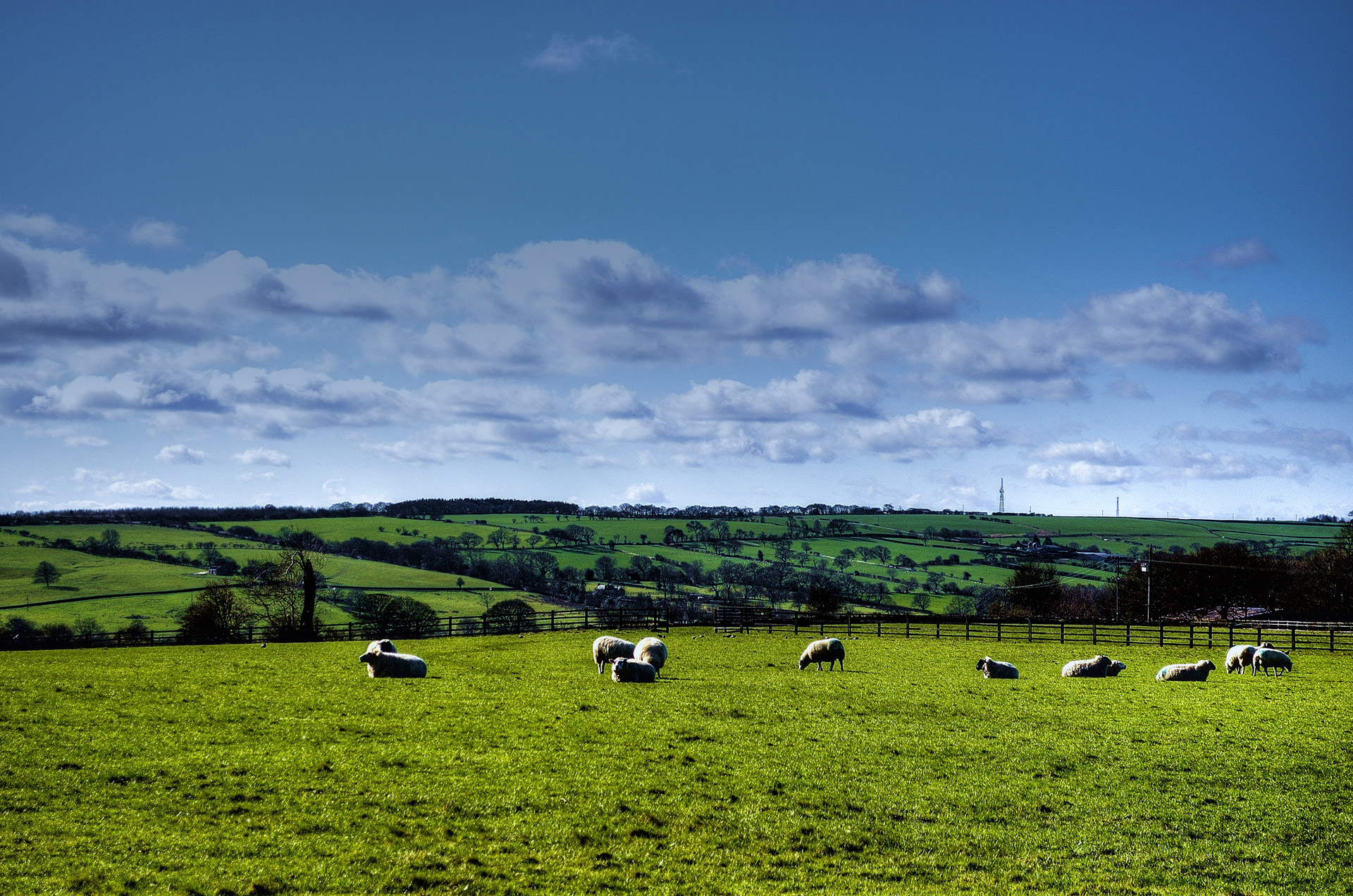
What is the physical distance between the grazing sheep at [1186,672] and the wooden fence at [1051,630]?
14072 mm

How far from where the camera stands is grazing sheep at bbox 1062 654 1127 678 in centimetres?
2936

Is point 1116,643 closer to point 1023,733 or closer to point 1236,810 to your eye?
point 1023,733

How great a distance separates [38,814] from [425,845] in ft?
16.5

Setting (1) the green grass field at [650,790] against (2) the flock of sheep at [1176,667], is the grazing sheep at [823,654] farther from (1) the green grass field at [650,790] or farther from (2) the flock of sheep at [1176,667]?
(1) the green grass field at [650,790]

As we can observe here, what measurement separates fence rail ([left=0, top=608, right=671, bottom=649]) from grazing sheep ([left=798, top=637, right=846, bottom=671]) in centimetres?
1942

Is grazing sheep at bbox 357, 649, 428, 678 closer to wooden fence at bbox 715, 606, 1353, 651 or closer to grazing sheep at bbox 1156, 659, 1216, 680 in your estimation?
grazing sheep at bbox 1156, 659, 1216, 680

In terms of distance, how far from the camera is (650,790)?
13.0 meters

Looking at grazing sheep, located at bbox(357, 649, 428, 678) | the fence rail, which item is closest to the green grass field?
grazing sheep, located at bbox(357, 649, 428, 678)

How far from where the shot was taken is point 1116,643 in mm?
43406

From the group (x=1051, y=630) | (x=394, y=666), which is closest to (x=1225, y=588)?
(x=1051, y=630)

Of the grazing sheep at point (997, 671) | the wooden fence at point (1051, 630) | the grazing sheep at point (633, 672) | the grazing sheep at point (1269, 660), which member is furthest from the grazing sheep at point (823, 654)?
the wooden fence at point (1051, 630)

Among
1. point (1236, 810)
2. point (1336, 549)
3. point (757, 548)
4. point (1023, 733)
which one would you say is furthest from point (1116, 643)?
point (757, 548)

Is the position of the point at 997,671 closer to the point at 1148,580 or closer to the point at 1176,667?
the point at 1176,667

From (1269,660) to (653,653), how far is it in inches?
911
